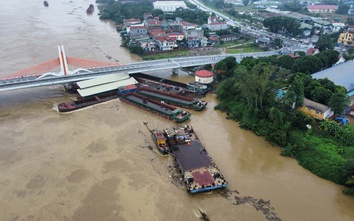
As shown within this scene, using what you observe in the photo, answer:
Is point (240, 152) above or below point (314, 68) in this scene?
below

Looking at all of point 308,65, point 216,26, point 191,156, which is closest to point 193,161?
point 191,156

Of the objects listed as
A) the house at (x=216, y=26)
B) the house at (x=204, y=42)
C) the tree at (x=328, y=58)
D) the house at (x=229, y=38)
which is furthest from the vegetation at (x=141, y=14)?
the tree at (x=328, y=58)

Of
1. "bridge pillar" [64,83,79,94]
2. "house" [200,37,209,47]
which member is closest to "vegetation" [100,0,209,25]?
"house" [200,37,209,47]

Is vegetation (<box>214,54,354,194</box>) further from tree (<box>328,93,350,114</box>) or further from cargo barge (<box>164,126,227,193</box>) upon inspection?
cargo barge (<box>164,126,227,193</box>)

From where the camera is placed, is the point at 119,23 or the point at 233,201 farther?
the point at 119,23

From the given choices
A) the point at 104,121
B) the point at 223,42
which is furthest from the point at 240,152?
the point at 223,42

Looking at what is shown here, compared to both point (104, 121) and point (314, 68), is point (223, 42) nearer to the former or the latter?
point (314, 68)
